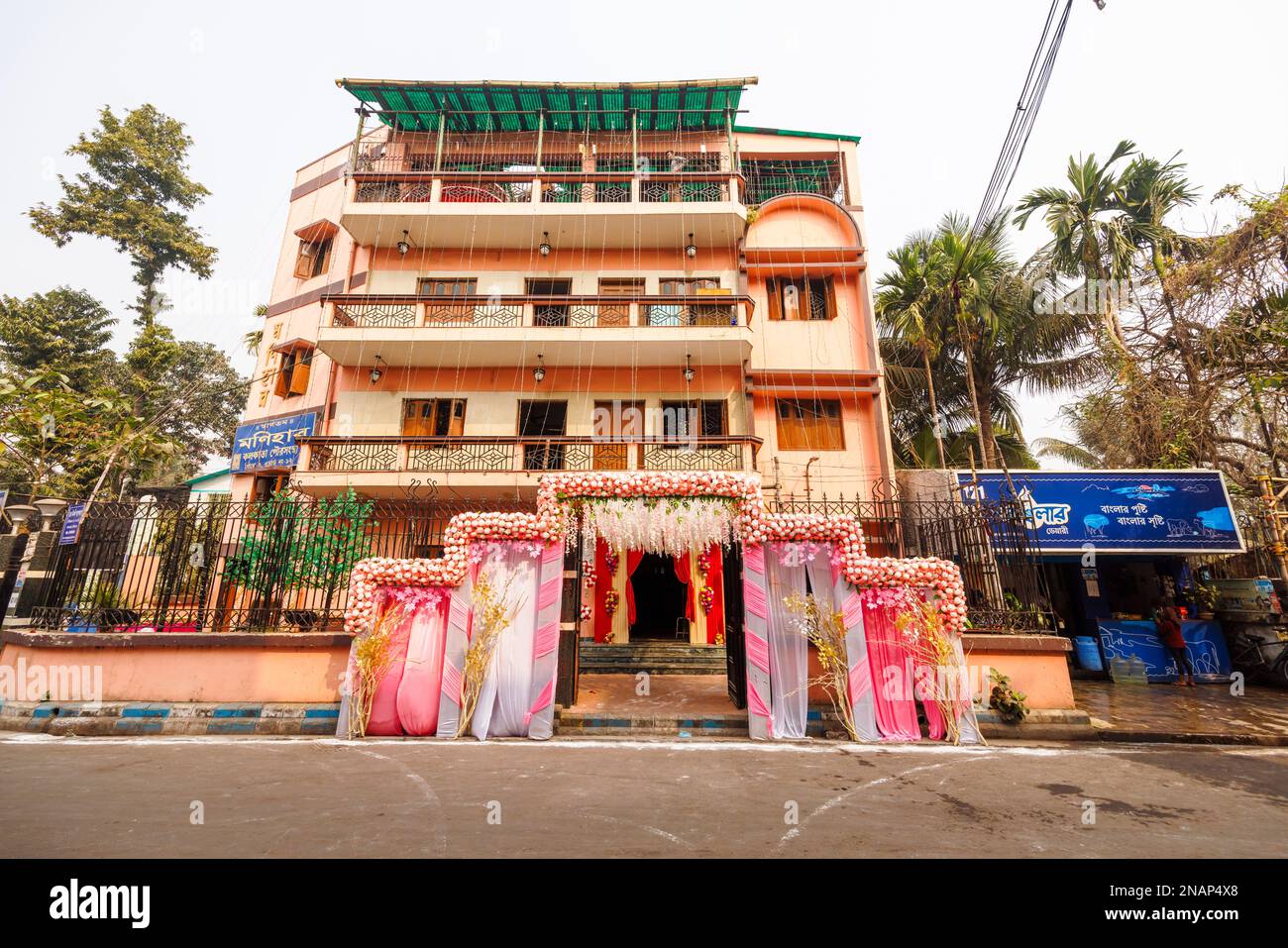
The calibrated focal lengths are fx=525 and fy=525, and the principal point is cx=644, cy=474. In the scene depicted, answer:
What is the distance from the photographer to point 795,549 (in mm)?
8070

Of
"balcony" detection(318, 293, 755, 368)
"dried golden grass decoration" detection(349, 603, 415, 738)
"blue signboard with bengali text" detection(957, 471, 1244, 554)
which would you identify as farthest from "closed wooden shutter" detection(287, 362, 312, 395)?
"blue signboard with bengali text" detection(957, 471, 1244, 554)

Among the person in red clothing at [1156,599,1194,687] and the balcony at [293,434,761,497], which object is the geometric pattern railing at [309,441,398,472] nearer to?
the balcony at [293,434,761,497]

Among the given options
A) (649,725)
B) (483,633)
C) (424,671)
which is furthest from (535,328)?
(649,725)

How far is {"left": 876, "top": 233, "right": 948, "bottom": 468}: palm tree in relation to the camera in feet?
54.0

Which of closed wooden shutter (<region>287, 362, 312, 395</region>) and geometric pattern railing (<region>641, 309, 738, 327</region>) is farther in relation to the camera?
closed wooden shutter (<region>287, 362, 312, 395</region>)

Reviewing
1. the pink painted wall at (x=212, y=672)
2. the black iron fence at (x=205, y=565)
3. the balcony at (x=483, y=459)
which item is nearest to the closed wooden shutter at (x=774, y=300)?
the balcony at (x=483, y=459)

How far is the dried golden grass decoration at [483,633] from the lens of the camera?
24.7ft

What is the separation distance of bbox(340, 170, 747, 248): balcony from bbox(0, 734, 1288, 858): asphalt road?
547 inches

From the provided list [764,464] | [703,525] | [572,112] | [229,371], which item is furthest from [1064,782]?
[229,371]

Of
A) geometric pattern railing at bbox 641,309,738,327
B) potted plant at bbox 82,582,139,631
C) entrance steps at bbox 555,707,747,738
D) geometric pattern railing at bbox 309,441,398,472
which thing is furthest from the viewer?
geometric pattern railing at bbox 641,309,738,327

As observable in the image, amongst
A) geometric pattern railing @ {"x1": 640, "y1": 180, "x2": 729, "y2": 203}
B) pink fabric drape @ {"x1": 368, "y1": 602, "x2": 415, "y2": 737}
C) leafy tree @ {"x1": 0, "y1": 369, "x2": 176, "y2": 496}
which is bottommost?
pink fabric drape @ {"x1": 368, "y1": 602, "x2": 415, "y2": 737}

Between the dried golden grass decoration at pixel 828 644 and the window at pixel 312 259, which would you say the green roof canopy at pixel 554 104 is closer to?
the window at pixel 312 259
